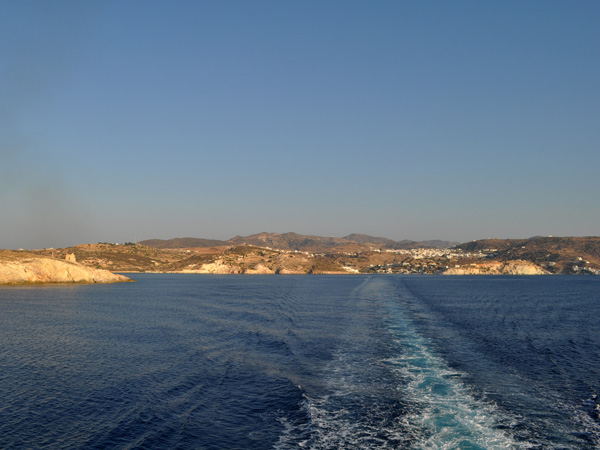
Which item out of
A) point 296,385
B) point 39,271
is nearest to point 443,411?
point 296,385

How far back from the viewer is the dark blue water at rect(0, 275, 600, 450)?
19.8 metres

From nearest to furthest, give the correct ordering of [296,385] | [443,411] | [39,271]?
[443,411]
[296,385]
[39,271]

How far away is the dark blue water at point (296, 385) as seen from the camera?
19.8 m

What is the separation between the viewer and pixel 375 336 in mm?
47688

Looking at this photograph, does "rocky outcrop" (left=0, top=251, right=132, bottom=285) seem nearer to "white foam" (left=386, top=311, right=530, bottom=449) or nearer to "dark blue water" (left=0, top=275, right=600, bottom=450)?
"dark blue water" (left=0, top=275, right=600, bottom=450)

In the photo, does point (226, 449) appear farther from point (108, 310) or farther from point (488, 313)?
point (488, 313)

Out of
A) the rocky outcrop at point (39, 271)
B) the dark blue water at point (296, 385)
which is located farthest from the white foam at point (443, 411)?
the rocky outcrop at point (39, 271)

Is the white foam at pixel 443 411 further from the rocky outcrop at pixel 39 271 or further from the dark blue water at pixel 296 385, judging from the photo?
the rocky outcrop at pixel 39 271

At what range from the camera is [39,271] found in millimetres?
123750

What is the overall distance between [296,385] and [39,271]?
12382cm

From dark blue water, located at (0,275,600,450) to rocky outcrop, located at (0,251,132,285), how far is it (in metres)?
74.4

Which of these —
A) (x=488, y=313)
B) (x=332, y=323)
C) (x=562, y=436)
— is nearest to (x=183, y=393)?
(x=562, y=436)

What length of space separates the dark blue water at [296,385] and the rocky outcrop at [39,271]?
74.4 meters

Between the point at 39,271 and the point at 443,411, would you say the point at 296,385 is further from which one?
the point at 39,271
